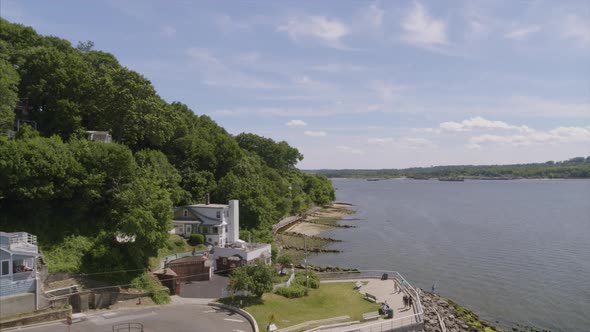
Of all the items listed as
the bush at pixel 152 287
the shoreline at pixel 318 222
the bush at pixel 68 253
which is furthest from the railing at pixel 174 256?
the shoreline at pixel 318 222

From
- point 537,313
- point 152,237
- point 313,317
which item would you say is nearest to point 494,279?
point 537,313

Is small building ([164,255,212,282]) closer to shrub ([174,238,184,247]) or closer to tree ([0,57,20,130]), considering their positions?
shrub ([174,238,184,247])

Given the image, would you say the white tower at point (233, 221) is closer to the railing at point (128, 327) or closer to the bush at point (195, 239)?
the bush at point (195, 239)

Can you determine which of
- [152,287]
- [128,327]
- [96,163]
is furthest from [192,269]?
[96,163]

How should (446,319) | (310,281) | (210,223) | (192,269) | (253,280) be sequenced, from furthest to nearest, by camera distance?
(210,223)
(310,281)
(192,269)
(446,319)
(253,280)

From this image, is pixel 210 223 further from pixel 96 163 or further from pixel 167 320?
pixel 167 320

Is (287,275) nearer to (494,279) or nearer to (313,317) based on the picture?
(313,317)

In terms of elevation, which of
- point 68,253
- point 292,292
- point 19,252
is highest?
point 19,252

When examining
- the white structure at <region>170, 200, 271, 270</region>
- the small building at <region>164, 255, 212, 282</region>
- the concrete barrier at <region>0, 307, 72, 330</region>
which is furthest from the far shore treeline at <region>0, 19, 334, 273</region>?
the concrete barrier at <region>0, 307, 72, 330</region>
